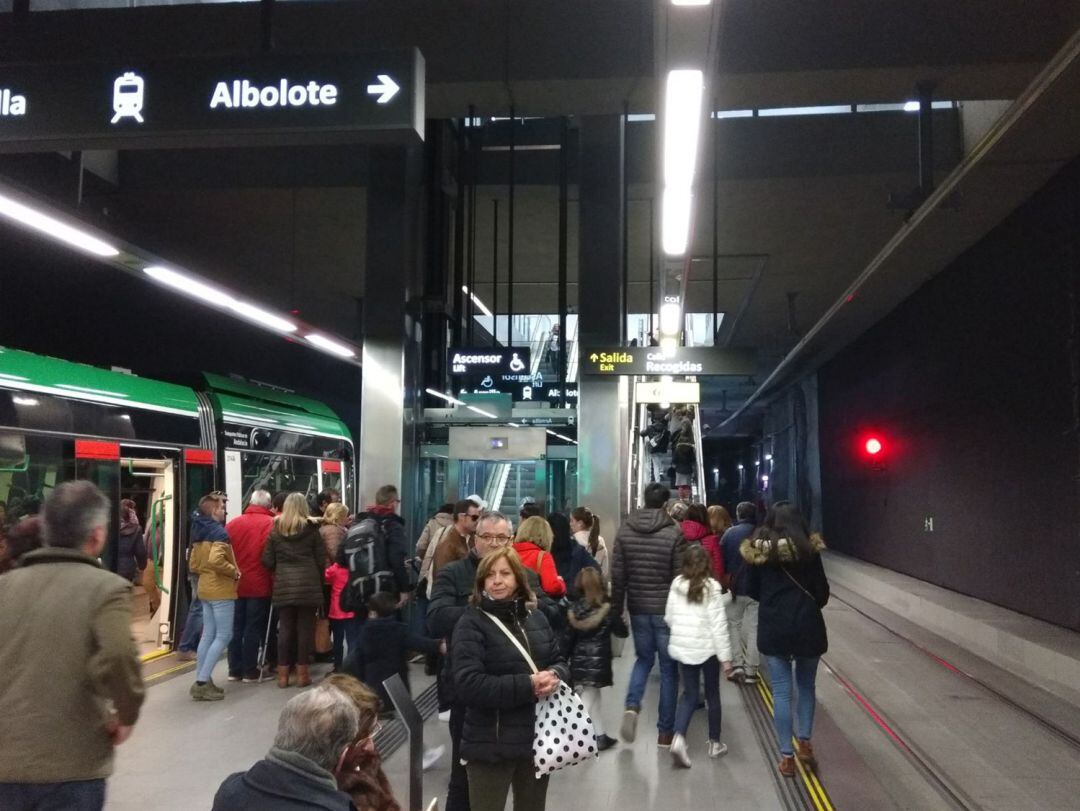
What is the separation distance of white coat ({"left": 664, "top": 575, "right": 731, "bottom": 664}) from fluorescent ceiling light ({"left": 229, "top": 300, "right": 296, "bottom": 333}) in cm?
493

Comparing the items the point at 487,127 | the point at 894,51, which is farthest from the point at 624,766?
the point at 487,127

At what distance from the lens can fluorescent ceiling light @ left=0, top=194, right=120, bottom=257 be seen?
546cm

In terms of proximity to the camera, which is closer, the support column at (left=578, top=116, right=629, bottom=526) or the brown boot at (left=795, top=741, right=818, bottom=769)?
the brown boot at (left=795, top=741, right=818, bottom=769)

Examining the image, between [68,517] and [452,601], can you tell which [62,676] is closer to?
[68,517]

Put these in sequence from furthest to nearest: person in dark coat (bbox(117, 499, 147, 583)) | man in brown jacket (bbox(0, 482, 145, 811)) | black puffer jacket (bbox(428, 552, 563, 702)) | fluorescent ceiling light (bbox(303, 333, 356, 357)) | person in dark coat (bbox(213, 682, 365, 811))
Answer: fluorescent ceiling light (bbox(303, 333, 356, 357)) → person in dark coat (bbox(117, 499, 147, 583)) → black puffer jacket (bbox(428, 552, 563, 702)) → man in brown jacket (bbox(0, 482, 145, 811)) → person in dark coat (bbox(213, 682, 365, 811))

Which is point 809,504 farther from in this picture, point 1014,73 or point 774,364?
point 1014,73

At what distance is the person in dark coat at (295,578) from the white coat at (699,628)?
3105 mm

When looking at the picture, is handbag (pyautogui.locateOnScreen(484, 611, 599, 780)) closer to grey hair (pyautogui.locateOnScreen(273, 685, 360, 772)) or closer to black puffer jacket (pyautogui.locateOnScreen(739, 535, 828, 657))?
grey hair (pyautogui.locateOnScreen(273, 685, 360, 772))

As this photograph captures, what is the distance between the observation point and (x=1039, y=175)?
27.3 feet

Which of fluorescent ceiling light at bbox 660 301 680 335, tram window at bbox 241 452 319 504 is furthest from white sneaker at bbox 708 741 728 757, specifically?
tram window at bbox 241 452 319 504

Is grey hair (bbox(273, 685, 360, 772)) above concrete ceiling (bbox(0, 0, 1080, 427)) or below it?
below

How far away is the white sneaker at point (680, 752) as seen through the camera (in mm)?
5180

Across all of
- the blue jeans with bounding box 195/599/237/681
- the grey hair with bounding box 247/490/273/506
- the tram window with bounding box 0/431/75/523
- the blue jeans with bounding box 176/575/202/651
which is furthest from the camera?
the blue jeans with bounding box 176/575/202/651

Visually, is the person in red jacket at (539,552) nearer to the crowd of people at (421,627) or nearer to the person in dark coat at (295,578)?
the crowd of people at (421,627)
